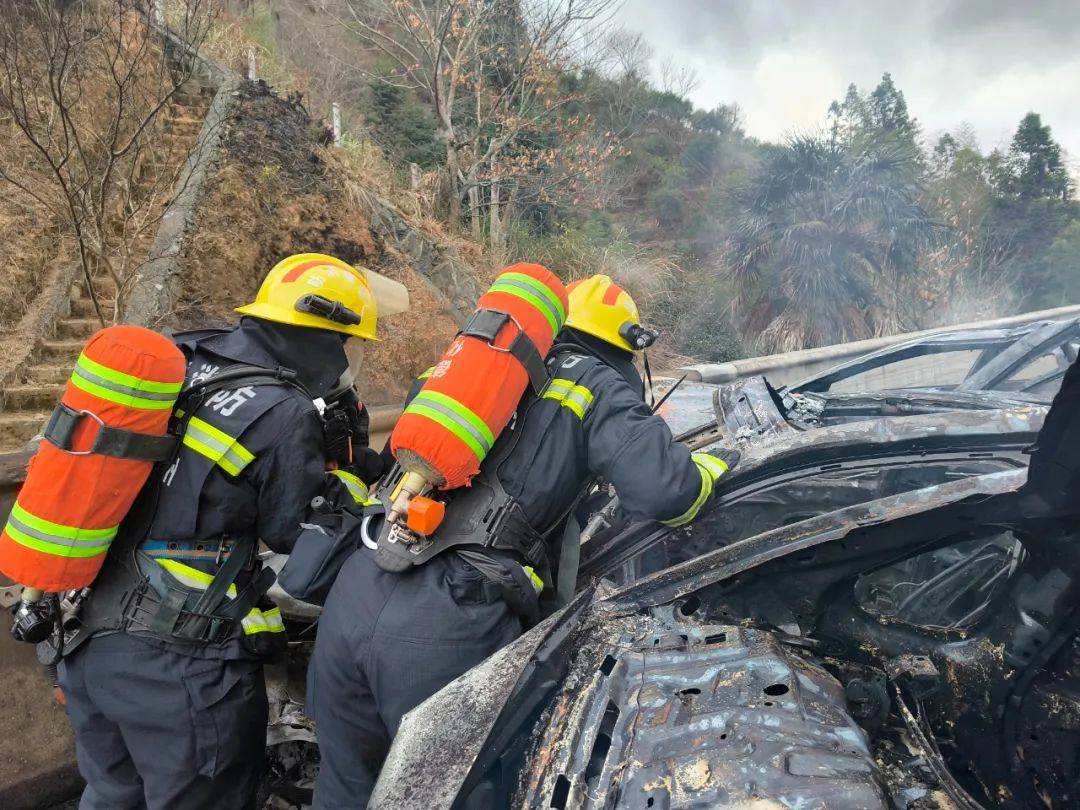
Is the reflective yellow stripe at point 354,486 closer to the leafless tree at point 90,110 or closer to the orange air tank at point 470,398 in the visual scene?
the orange air tank at point 470,398

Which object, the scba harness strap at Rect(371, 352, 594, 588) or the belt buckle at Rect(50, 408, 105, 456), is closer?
the belt buckle at Rect(50, 408, 105, 456)

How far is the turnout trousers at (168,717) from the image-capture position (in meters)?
2.13

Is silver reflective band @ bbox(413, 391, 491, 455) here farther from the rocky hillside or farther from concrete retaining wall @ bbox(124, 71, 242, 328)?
concrete retaining wall @ bbox(124, 71, 242, 328)

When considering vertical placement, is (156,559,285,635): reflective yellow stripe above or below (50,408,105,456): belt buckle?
below

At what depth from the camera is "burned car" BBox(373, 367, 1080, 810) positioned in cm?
135

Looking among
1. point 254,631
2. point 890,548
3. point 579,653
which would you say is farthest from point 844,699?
point 254,631

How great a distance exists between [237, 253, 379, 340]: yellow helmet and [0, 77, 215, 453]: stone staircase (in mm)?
4442

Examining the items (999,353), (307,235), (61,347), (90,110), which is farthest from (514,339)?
(307,235)

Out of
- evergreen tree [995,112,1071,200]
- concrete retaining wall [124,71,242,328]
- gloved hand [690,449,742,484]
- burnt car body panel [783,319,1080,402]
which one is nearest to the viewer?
gloved hand [690,449,742,484]

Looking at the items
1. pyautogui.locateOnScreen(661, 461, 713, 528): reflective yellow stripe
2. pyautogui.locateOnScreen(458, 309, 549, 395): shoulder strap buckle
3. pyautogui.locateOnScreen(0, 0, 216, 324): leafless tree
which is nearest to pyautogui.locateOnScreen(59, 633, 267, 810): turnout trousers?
pyautogui.locateOnScreen(458, 309, 549, 395): shoulder strap buckle

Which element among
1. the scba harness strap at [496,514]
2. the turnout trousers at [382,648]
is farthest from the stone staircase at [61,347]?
the scba harness strap at [496,514]

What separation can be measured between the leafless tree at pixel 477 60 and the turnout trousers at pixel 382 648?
11127mm

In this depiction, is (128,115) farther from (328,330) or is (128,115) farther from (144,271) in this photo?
(328,330)

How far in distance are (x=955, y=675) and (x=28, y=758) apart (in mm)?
3490
